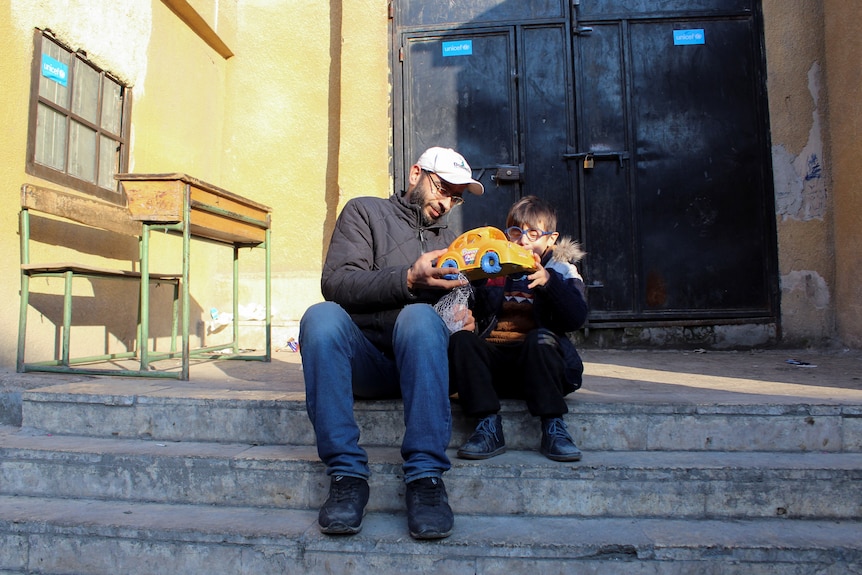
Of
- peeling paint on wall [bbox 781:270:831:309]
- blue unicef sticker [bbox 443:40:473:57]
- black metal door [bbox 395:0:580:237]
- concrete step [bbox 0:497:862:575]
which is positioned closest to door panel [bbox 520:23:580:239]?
black metal door [bbox 395:0:580:237]

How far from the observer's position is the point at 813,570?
160 centimetres

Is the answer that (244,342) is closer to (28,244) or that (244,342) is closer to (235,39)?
(28,244)

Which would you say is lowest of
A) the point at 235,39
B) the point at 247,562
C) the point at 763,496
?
the point at 247,562

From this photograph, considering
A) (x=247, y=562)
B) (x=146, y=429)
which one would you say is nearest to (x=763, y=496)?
(x=247, y=562)

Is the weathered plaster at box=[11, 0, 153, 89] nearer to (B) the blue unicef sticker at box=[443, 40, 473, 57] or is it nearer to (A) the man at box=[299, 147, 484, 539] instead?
(B) the blue unicef sticker at box=[443, 40, 473, 57]

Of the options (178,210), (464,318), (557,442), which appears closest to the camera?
(557,442)

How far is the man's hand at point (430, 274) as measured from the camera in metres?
1.91

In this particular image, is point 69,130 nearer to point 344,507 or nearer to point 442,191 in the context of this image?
point 442,191

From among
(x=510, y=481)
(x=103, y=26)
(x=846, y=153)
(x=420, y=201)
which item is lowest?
(x=510, y=481)

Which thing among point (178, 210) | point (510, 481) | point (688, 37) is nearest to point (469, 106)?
point (688, 37)

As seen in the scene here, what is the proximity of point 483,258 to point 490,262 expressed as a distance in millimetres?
27

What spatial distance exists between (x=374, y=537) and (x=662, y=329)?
338 cm

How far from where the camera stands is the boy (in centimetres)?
201

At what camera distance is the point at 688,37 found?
4.50 m
